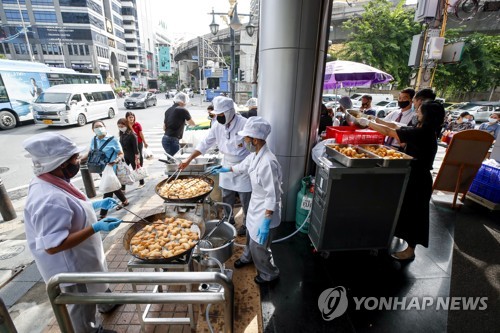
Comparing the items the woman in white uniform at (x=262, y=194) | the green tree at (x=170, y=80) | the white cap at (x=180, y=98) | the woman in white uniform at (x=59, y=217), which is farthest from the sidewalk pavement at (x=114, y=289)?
the green tree at (x=170, y=80)

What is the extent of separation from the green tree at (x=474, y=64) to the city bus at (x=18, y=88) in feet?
91.5

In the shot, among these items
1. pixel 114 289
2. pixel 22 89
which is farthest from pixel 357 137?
pixel 22 89

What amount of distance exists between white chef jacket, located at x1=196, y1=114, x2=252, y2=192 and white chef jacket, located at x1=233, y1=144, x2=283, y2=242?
2.93ft

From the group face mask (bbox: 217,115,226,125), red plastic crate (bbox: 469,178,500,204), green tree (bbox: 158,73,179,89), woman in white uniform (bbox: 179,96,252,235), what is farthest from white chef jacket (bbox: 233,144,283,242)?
green tree (bbox: 158,73,179,89)

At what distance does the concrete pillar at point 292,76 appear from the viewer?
12.4ft

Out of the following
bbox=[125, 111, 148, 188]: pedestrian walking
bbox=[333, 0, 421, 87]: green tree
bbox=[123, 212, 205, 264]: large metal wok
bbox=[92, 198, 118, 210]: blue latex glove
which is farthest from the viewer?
bbox=[333, 0, 421, 87]: green tree

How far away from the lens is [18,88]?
14117 mm

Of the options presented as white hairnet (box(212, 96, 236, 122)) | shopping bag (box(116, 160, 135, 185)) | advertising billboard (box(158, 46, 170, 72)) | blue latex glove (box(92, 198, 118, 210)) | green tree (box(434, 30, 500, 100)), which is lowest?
shopping bag (box(116, 160, 135, 185))

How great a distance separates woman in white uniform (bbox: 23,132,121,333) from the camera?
189 centimetres

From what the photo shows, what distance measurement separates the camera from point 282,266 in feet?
11.8

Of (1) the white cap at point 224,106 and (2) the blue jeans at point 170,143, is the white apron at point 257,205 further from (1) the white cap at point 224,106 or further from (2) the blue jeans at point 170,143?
(2) the blue jeans at point 170,143

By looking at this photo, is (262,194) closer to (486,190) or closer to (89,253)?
(89,253)

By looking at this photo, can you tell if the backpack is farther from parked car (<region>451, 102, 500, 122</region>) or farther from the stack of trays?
parked car (<region>451, 102, 500, 122</region>)

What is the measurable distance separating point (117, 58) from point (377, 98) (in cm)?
6137
